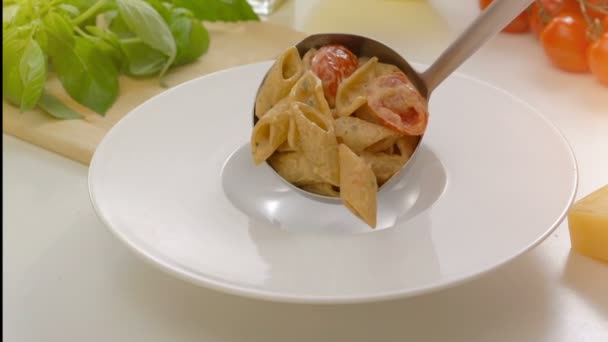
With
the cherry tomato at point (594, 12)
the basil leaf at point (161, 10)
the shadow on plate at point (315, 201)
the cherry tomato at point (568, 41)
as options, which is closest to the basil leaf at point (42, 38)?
the basil leaf at point (161, 10)

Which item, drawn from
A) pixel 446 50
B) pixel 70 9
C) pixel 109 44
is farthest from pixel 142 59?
pixel 446 50

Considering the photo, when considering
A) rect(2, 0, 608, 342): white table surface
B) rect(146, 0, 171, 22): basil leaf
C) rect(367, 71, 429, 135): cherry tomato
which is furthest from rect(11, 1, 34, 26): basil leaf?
rect(367, 71, 429, 135): cherry tomato

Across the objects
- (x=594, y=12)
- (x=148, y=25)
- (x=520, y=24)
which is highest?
(x=148, y=25)

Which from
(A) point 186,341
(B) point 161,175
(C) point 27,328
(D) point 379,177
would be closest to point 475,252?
(D) point 379,177

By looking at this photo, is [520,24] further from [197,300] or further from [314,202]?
[197,300]

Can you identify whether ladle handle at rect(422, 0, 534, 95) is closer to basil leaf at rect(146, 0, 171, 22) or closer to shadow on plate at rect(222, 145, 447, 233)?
shadow on plate at rect(222, 145, 447, 233)

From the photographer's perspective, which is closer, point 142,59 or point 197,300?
point 197,300

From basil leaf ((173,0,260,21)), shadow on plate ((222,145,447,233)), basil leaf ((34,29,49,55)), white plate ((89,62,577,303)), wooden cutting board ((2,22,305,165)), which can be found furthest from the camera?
basil leaf ((173,0,260,21))
